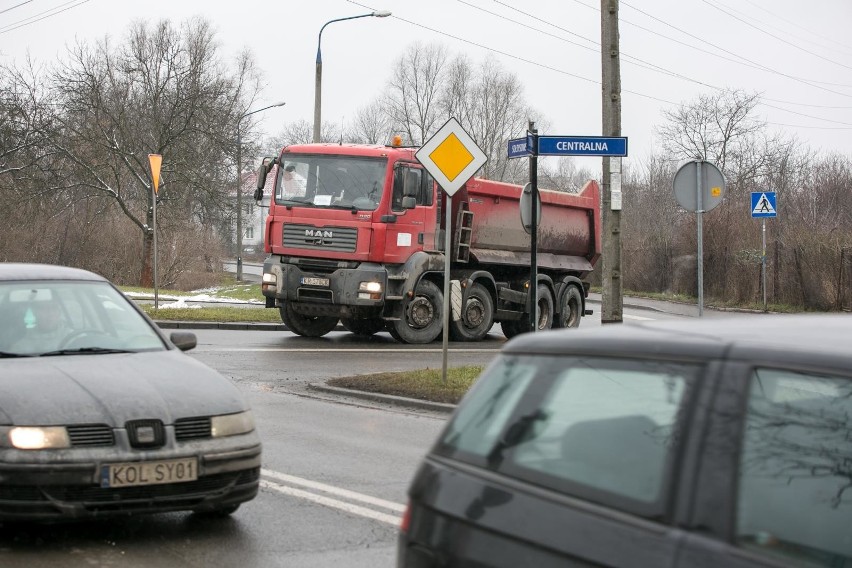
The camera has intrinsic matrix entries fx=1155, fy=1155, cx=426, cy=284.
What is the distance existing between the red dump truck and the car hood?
12.2 meters

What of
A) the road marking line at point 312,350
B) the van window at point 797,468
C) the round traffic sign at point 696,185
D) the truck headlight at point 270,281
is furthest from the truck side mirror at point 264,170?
the van window at point 797,468

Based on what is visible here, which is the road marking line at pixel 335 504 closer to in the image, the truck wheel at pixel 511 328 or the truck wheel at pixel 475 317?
the truck wheel at pixel 475 317

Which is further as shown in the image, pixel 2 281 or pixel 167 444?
pixel 2 281

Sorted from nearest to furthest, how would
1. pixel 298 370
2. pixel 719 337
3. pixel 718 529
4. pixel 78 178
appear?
pixel 718 529 → pixel 719 337 → pixel 298 370 → pixel 78 178

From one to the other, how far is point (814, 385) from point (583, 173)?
369ft

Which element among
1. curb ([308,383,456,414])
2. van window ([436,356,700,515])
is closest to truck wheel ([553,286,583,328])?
curb ([308,383,456,414])

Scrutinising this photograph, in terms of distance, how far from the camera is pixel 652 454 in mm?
2828

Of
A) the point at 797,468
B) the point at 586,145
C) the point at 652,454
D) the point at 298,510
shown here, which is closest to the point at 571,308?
the point at 586,145

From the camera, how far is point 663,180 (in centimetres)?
7338

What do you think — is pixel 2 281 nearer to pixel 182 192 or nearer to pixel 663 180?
pixel 182 192

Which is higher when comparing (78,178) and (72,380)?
(78,178)

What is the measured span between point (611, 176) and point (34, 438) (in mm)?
11989

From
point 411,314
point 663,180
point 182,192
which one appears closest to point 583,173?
point 663,180

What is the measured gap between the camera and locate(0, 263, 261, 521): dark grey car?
5684 millimetres
